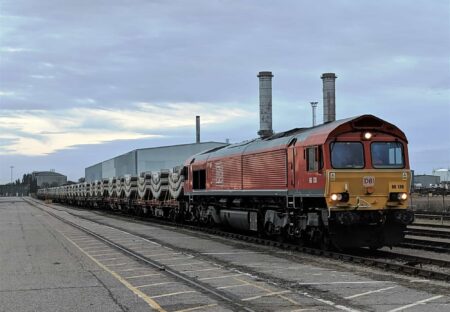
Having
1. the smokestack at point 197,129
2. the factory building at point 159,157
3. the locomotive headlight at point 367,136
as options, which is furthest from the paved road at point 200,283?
the smokestack at point 197,129

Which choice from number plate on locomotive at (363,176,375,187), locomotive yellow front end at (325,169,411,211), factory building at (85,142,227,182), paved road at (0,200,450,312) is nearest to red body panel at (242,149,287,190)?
paved road at (0,200,450,312)

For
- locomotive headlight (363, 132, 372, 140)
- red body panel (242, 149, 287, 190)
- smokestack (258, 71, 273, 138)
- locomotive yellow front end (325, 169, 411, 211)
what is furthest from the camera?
smokestack (258, 71, 273, 138)

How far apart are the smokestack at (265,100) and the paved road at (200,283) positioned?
29.4 metres

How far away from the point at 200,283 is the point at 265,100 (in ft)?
120

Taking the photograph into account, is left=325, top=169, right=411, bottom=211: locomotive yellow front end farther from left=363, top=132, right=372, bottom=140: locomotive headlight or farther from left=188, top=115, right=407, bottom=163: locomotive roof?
left=188, top=115, right=407, bottom=163: locomotive roof

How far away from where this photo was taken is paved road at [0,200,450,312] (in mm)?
8773

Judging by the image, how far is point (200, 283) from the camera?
10.8 meters

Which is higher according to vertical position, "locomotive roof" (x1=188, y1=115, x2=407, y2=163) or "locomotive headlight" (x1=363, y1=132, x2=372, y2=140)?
"locomotive roof" (x1=188, y1=115, x2=407, y2=163)

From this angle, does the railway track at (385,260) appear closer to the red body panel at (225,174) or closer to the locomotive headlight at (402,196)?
the locomotive headlight at (402,196)

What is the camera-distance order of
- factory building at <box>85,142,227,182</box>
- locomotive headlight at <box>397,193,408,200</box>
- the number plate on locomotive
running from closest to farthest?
the number plate on locomotive, locomotive headlight at <box>397,193,408,200</box>, factory building at <box>85,142,227,182</box>

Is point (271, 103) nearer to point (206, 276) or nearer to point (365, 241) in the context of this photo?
point (365, 241)

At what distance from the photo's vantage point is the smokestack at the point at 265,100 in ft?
152

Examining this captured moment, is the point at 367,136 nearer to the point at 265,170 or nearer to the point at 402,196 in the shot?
the point at 402,196

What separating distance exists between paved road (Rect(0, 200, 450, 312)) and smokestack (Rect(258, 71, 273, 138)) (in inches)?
1158
